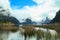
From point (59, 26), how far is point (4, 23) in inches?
77.7

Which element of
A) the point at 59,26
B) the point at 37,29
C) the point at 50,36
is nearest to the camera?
the point at 50,36

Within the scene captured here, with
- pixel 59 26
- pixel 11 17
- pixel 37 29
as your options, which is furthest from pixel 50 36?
pixel 11 17

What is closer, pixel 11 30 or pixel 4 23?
pixel 4 23

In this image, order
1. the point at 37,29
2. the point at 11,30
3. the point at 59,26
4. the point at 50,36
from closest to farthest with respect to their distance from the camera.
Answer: the point at 50,36 → the point at 37,29 → the point at 59,26 → the point at 11,30

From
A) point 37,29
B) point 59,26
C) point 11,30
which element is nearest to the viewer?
point 37,29

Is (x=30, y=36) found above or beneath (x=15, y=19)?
beneath

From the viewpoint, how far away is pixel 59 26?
7.34m

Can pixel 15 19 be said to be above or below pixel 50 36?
above

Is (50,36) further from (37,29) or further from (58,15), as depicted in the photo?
(58,15)

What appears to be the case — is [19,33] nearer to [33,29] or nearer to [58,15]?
[33,29]

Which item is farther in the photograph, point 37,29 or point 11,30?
point 11,30

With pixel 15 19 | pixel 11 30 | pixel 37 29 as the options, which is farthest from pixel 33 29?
pixel 11 30

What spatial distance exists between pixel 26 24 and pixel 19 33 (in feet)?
2.43

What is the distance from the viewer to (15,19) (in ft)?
23.6
